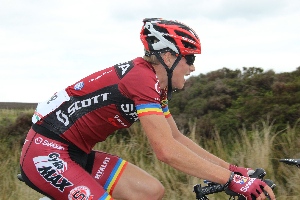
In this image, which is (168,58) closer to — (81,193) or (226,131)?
(81,193)

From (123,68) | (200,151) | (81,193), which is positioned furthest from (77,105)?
(200,151)

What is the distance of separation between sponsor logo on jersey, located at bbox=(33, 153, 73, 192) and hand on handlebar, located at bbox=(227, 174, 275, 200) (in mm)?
1049

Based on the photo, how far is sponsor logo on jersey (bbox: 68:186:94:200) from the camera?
302cm

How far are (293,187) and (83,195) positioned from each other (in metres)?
3.11

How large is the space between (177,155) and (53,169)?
2.74 feet

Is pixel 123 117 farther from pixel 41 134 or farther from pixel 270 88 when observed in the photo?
pixel 270 88

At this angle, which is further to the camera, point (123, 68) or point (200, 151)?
point (200, 151)

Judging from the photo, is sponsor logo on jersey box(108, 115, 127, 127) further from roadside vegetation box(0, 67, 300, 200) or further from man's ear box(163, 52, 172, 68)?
roadside vegetation box(0, 67, 300, 200)

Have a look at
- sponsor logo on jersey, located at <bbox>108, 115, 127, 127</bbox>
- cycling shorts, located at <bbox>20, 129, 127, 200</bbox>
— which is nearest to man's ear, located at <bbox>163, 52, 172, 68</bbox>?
sponsor logo on jersey, located at <bbox>108, 115, 127, 127</bbox>

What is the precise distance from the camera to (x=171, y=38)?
3.15m

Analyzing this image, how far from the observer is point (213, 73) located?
40.5ft

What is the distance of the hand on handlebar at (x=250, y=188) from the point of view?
8.68ft

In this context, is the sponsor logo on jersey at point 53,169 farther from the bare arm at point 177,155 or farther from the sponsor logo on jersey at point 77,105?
the bare arm at point 177,155

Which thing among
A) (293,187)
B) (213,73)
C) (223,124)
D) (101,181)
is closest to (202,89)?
(213,73)
